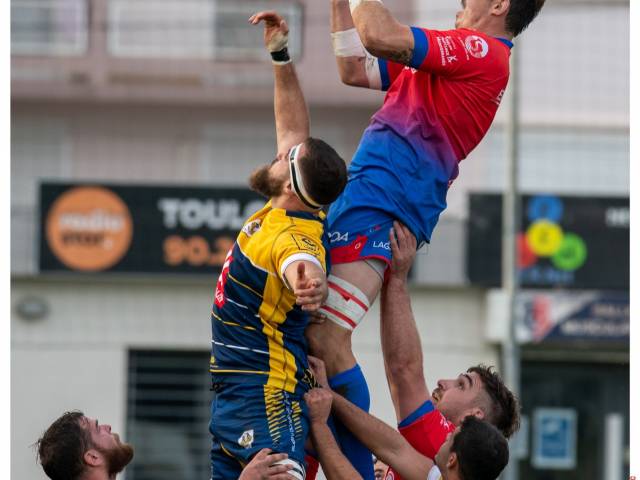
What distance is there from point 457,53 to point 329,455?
6.17 ft

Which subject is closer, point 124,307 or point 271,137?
point 124,307

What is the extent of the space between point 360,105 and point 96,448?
19.0 meters

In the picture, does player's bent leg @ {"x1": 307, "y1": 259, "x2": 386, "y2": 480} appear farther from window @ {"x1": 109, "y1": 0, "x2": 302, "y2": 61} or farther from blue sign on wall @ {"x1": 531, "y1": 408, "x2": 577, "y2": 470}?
window @ {"x1": 109, "y1": 0, "x2": 302, "y2": 61}

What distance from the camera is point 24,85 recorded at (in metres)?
25.6

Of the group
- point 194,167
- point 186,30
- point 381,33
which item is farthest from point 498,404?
point 186,30

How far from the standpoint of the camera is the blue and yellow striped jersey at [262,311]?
6.02 meters

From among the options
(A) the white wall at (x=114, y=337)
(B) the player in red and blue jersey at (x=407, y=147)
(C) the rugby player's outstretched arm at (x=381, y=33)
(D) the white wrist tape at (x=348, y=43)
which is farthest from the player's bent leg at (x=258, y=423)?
(A) the white wall at (x=114, y=337)

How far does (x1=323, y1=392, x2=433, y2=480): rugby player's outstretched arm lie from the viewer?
6488 mm

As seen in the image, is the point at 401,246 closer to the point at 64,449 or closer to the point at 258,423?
the point at 258,423

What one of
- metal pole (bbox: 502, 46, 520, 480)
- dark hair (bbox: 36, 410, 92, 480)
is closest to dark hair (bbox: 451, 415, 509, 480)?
dark hair (bbox: 36, 410, 92, 480)

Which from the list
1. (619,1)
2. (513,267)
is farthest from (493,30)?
(619,1)

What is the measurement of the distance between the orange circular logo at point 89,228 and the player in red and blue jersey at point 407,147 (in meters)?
16.2

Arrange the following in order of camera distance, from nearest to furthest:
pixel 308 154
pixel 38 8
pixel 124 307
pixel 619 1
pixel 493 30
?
pixel 308 154
pixel 493 30
pixel 124 307
pixel 619 1
pixel 38 8

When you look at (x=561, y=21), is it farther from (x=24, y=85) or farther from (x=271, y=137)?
(x=24, y=85)
